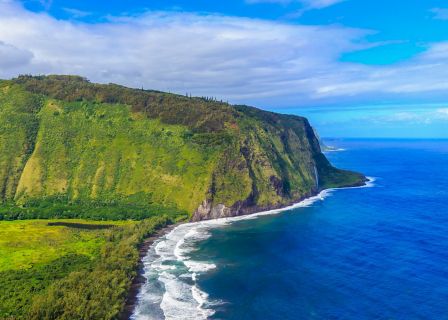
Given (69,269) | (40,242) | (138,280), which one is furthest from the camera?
(40,242)

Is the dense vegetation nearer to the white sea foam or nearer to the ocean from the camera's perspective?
the white sea foam

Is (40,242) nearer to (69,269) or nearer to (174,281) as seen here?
(69,269)

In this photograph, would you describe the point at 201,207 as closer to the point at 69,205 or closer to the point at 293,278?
the point at 69,205

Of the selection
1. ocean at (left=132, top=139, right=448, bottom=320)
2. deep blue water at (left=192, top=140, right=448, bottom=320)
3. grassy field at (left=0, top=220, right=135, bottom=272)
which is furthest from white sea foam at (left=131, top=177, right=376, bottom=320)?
Result: grassy field at (left=0, top=220, right=135, bottom=272)

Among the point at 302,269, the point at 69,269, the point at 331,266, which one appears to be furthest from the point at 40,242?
the point at 331,266

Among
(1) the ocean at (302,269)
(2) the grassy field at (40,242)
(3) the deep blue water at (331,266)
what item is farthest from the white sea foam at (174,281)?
(2) the grassy field at (40,242)

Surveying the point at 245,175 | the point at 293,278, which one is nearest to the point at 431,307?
the point at 293,278
